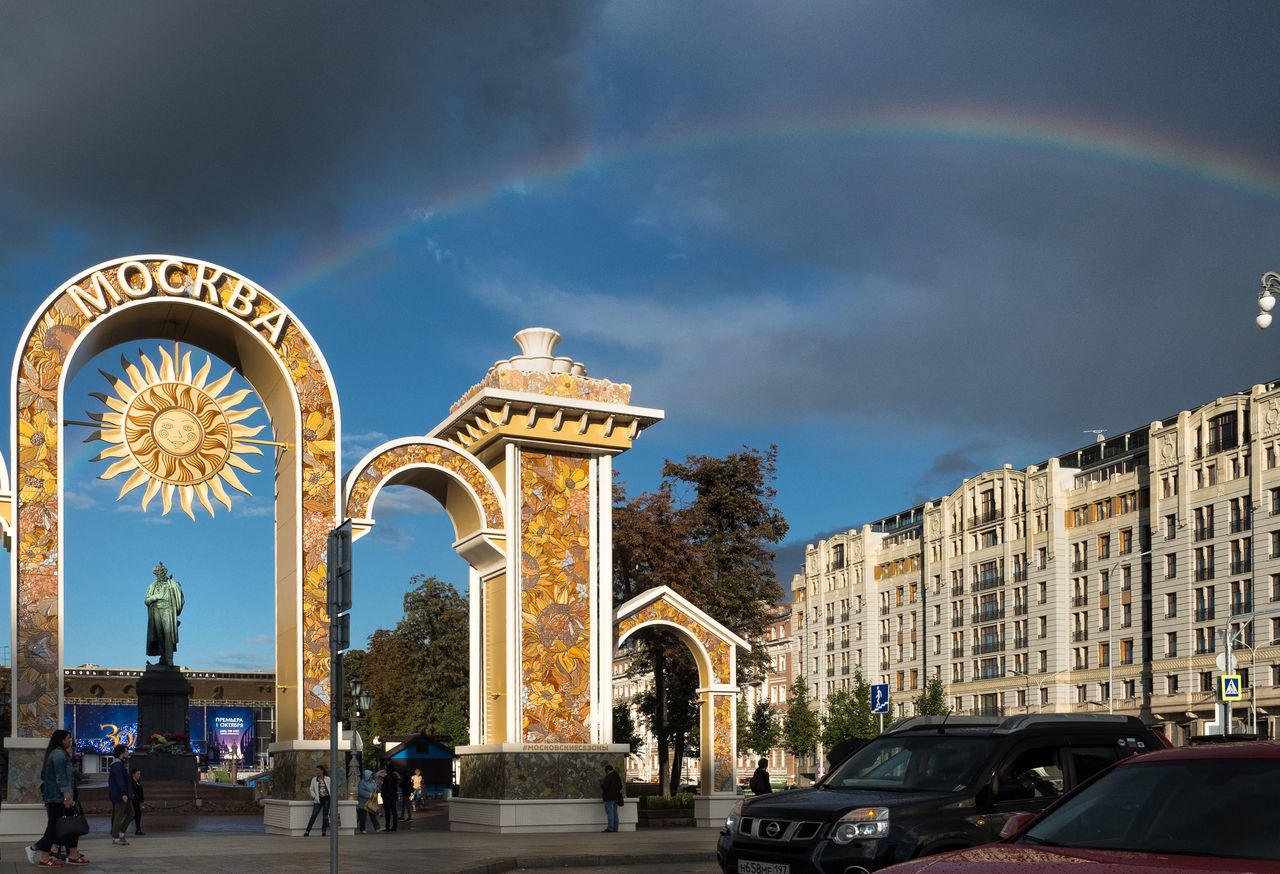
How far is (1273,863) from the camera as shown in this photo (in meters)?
5.32

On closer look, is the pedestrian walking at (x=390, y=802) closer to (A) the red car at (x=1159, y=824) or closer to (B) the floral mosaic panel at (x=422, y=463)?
(B) the floral mosaic panel at (x=422, y=463)

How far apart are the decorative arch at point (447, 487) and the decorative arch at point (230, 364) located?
0.52 m

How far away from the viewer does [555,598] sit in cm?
2550

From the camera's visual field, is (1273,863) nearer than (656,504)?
Yes

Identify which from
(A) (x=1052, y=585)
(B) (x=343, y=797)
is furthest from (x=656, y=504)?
(A) (x=1052, y=585)

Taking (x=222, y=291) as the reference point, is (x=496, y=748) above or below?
below

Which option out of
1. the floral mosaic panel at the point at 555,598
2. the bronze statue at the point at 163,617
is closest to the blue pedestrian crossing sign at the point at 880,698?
the floral mosaic panel at the point at 555,598

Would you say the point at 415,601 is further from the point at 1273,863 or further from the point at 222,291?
the point at 1273,863

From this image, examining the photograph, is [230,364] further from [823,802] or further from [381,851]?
[823,802]

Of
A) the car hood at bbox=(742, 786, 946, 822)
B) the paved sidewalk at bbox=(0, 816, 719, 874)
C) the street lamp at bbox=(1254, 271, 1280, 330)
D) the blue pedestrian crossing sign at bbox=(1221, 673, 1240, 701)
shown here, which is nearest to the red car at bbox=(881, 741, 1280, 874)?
the car hood at bbox=(742, 786, 946, 822)

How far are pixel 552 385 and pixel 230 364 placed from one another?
5853mm

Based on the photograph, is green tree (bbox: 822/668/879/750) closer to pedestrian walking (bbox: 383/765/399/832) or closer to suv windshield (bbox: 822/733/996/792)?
pedestrian walking (bbox: 383/765/399/832)

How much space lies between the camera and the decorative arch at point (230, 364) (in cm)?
2086

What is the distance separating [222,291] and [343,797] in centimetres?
888
